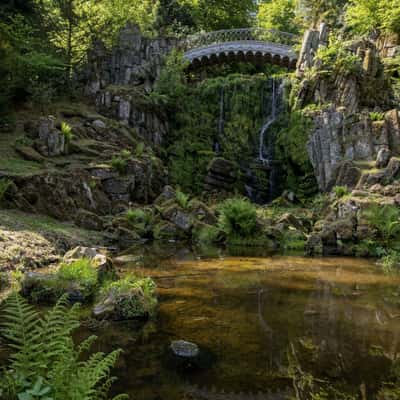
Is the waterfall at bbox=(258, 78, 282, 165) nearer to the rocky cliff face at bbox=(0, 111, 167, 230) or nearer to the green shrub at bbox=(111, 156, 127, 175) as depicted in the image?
the rocky cliff face at bbox=(0, 111, 167, 230)

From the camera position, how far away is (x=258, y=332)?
616cm

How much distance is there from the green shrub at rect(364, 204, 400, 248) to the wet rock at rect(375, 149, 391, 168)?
446 centimetres

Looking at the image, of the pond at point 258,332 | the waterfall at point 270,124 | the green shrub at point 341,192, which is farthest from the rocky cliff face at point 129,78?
the pond at point 258,332

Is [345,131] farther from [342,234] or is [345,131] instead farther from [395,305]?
[395,305]

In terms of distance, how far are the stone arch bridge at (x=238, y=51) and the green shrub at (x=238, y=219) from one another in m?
17.8

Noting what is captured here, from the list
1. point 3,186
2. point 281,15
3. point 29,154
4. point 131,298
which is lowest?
point 131,298

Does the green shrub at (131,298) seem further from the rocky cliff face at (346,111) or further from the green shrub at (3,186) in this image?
the rocky cliff face at (346,111)

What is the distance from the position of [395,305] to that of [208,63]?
93.4 feet

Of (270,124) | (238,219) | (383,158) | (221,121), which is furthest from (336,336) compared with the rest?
(221,121)

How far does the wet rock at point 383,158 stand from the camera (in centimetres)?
1872

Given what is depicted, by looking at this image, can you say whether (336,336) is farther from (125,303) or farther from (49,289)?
(49,289)

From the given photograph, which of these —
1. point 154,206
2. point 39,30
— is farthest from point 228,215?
point 39,30

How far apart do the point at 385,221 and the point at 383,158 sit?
5420mm

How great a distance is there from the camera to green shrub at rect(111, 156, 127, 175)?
1881 cm
